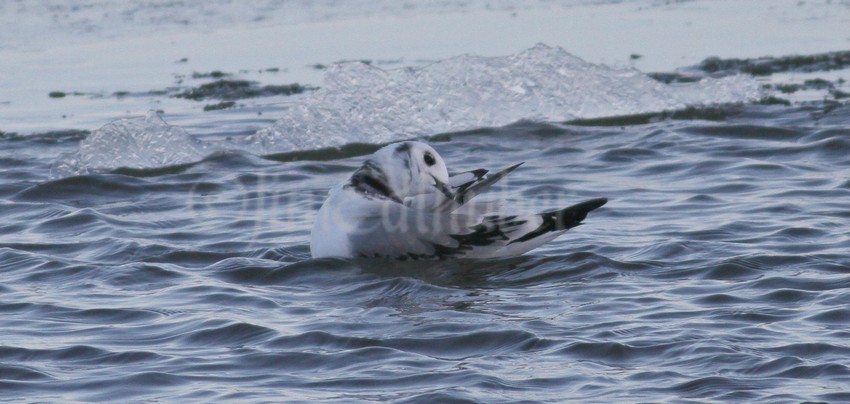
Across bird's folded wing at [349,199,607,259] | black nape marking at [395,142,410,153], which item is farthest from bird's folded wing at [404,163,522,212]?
black nape marking at [395,142,410,153]

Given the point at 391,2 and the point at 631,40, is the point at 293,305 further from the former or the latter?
the point at 391,2

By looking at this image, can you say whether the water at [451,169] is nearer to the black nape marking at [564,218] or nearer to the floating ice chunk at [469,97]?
the floating ice chunk at [469,97]

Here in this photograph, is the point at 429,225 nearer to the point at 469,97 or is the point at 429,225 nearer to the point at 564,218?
the point at 564,218

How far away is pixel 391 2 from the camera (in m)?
19.0

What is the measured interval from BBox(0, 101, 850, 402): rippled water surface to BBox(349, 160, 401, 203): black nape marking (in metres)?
0.48

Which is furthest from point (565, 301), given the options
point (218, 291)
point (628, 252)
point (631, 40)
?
point (631, 40)

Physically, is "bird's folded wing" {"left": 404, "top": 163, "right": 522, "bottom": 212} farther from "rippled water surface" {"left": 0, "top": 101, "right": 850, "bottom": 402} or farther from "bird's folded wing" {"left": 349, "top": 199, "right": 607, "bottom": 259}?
"rippled water surface" {"left": 0, "top": 101, "right": 850, "bottom": 402}

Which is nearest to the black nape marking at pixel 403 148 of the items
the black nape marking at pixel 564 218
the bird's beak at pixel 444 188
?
the bird's beak at pixel 444 188

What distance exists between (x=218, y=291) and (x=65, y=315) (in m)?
0.81

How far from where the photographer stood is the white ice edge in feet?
35.9

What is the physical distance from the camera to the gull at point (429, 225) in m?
7.52

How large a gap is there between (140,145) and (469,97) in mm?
2967

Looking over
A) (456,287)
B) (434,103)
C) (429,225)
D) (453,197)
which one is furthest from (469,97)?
(456,287)

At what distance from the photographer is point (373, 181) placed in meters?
7.89
